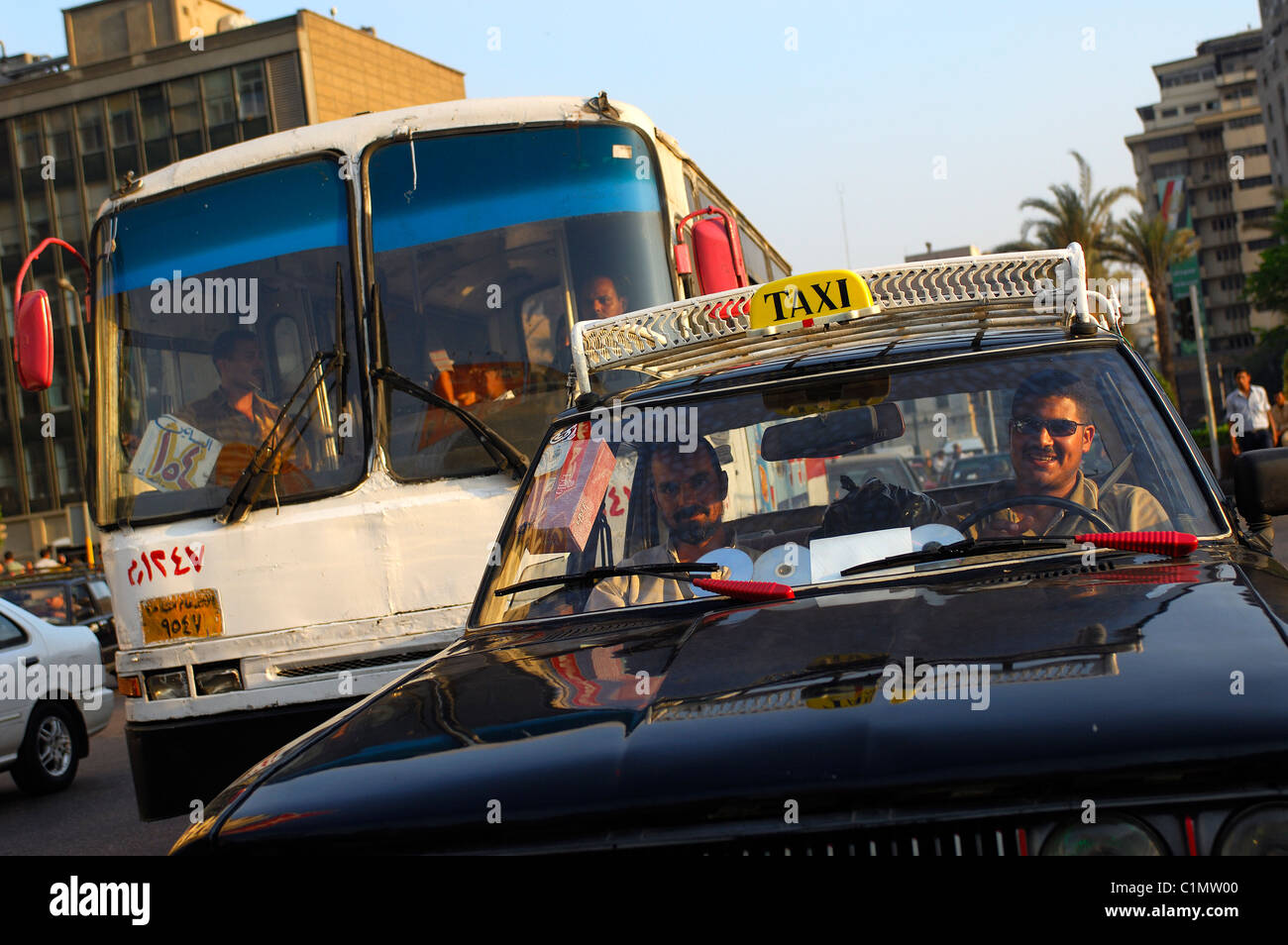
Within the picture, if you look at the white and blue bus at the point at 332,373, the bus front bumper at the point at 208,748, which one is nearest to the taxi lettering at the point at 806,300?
the white and blue bus at the point at 332,373

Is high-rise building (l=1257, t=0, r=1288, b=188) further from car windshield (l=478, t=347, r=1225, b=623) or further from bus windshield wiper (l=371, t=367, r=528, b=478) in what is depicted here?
car windshield (l=478, t=347, r=1225, b=623)

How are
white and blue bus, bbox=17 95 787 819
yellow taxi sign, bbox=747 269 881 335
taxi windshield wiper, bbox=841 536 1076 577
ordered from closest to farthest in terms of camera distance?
taxi windshield wiper, bbox=841 536 1076 577 → yellow taxi sign, bbox=747 269 881 335 → white and blue bus, bbox=17 95 787 819

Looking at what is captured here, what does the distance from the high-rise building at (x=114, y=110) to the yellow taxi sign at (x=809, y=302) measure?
54712 millimetres

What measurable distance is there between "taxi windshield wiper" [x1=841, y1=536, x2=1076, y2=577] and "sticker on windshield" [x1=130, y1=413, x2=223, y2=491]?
4.01 meters

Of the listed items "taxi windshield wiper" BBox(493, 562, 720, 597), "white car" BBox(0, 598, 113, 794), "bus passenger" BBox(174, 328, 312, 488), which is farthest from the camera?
"white car" BBox(0, 598, 113, 794)

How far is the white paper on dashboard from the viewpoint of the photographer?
319cm

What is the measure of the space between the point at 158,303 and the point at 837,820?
541 cm

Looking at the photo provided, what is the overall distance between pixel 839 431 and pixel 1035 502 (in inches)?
23.0

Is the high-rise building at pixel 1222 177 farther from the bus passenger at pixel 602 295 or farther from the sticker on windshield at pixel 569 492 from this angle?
the sticker on windshield at pixel 569 492

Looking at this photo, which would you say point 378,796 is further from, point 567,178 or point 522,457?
point 567,178

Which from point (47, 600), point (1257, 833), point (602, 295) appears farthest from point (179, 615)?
point (47, 600)

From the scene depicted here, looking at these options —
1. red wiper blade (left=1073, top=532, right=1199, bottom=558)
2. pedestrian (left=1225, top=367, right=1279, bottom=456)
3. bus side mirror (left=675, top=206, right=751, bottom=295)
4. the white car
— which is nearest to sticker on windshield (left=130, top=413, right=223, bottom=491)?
bus side mirror (left=675, top=206, right=751, bottom=295)

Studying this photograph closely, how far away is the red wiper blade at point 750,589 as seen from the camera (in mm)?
3088

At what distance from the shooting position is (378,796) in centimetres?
217
